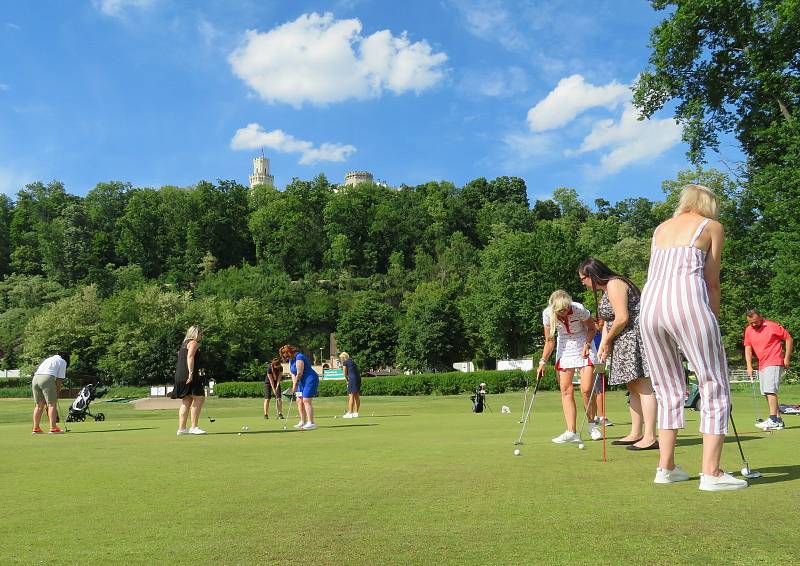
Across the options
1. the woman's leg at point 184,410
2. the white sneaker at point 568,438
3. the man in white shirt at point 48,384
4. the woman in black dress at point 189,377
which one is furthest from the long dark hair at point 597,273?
the man in white shirt at point 48,384

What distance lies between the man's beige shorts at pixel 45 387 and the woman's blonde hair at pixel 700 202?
14592 millimetres

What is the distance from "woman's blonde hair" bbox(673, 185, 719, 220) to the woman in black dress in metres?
9.70

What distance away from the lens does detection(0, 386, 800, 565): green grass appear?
379 centimetres

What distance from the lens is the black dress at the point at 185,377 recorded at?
13.8 metres

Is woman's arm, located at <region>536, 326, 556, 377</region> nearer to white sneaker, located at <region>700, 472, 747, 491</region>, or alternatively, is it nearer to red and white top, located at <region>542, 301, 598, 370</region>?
red and white top, located at <region>542, 301, 598, 370</region>

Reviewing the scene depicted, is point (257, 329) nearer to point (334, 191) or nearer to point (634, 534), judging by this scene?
point (334, 191)

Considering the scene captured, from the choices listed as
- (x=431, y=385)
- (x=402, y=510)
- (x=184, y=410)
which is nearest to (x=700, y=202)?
(x=402, y=510)

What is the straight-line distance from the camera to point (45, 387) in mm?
16406

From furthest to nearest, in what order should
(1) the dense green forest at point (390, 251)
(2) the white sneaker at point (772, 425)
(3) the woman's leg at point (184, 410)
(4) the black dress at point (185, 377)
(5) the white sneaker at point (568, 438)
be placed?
1. (1) the dense green forest at point (390, 251)
2. (3) the woman's leg at point (184, 410)
3. (4) the black dress at point (185, 377)
4. (2) the white sneaker at point (772, 425)
5. (5) the white sneaker at point (568, 438)

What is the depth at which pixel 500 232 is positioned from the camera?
100m

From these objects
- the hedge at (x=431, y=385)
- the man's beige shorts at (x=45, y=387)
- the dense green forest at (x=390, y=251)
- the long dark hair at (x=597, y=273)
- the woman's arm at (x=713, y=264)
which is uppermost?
the dense green forest at (x=390, y=251)

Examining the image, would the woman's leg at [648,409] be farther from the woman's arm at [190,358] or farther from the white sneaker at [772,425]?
the woman's arm at [190,358]

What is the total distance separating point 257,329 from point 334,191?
6067 cm

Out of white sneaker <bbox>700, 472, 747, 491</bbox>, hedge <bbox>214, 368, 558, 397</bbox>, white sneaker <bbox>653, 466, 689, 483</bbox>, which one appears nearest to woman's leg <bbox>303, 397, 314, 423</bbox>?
white sneaker <bbox>653, 466, 689, 483</bbox>
